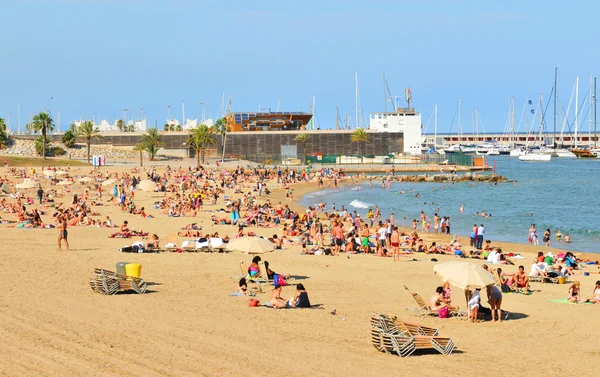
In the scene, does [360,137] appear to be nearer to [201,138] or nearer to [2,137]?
[201,138]

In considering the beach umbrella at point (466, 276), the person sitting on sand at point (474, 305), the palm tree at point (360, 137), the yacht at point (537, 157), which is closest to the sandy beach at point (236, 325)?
the person sitting on sand at point (474, 305)

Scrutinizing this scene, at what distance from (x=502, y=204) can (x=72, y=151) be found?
176 ft

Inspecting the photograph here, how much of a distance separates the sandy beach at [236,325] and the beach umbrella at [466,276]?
2.52 feet

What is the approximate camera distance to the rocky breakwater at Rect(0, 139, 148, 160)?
87062 mm

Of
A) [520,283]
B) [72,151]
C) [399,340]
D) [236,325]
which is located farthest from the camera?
[72,151]

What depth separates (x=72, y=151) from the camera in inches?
3494

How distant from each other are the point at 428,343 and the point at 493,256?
1216 cm

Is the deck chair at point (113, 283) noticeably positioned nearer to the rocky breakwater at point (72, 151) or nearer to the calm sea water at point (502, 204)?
the calm sea water at point (502, 204)

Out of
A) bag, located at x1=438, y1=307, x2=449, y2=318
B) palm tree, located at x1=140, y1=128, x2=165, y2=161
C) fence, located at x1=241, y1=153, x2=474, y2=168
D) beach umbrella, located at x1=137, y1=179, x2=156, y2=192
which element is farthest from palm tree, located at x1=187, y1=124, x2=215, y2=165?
bag, located at x1=438, y1=307, x2=449, y2=318

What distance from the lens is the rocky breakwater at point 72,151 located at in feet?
A: 286

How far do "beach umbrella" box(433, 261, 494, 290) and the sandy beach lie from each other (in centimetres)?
77

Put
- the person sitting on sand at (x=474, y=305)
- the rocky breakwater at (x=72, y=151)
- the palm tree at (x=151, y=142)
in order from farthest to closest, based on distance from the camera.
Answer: the rocky breakwater at (x=72, y=151), the palm tree at (x=151, y=142), the person sitting on sand at (x=474, y=305)

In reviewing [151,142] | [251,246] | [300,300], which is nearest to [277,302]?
[300,300]

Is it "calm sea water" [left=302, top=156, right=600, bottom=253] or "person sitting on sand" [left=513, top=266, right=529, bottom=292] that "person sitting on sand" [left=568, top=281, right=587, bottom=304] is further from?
"calm sea water" [left=302, top=156, right=600, bottom=253]
